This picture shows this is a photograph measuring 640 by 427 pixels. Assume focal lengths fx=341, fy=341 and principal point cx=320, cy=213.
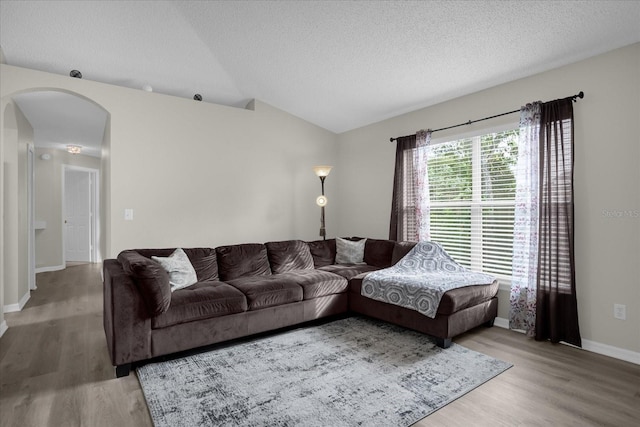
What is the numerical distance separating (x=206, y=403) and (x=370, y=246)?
2.91 metres

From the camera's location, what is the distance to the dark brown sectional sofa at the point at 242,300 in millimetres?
2502

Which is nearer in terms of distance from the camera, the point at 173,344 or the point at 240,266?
the point at 173,344

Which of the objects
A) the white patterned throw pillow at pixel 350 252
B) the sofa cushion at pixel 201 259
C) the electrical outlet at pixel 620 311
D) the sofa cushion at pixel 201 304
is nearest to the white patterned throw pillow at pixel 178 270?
the sofa cushion at pixel 201 304

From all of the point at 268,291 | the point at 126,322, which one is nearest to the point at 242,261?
the point at 268,291

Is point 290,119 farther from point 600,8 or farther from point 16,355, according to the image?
point 16,355

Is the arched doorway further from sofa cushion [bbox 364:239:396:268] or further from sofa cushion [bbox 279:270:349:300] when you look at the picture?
sofa cushion [bbox 364:239:396:268]

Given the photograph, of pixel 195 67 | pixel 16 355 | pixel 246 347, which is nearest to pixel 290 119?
pixel 195 67

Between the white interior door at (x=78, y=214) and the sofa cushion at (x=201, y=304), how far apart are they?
632 centimetres

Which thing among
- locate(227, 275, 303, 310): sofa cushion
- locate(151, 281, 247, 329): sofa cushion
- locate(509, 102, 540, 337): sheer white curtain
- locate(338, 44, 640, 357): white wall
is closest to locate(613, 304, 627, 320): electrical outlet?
locate(338, 44, 640, 357): white wall

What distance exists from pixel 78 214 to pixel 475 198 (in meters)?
8.34

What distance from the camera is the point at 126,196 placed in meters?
3.79

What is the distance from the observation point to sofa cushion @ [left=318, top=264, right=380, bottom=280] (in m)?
3.89

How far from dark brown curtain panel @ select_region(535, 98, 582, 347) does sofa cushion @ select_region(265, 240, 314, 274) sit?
2.48m

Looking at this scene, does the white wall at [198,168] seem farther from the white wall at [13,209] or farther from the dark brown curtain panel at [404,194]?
the dark brown curtain panel at [404,194]
